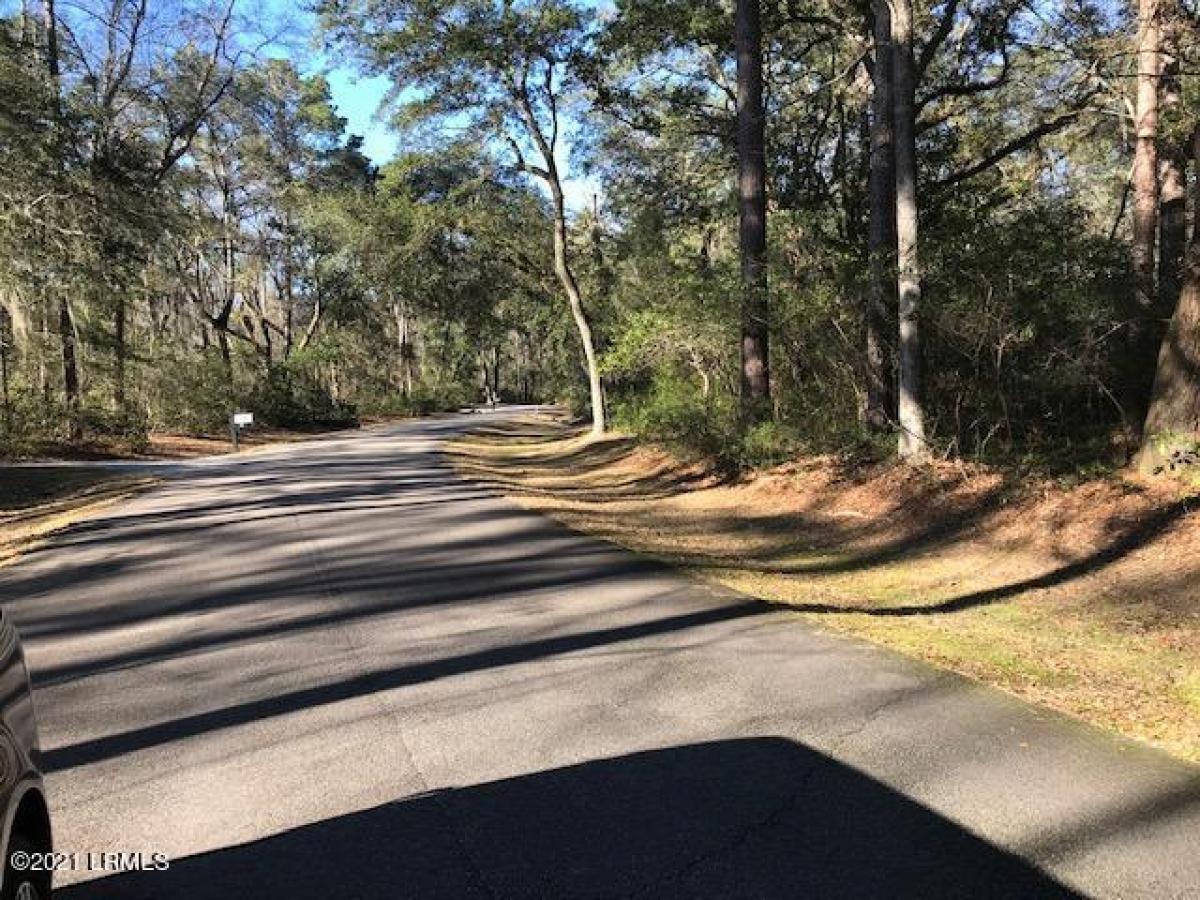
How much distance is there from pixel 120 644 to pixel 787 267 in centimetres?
1218

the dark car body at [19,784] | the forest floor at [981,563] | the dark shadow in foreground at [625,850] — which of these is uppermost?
the dark car body at [19,784]

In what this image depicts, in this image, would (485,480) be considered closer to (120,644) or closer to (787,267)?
(787,267)

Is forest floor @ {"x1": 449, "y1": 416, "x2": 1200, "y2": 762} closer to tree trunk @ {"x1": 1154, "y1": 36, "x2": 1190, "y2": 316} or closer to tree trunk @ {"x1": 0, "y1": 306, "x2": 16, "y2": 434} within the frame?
tree trunk @ {"x1": 1154, "y1": 36, "x2": 1190, "y2": 316}

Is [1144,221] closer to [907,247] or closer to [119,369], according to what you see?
[907,247]

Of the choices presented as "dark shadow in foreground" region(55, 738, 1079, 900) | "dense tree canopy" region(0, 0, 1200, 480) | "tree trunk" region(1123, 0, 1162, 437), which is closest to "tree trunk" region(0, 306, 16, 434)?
"dense tree canopy" region(0, 0, 1200, 480)

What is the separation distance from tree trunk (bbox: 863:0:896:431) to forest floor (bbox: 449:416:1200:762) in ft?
4.16

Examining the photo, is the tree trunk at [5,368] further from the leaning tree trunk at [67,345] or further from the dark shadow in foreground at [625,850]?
the dark shadow in foreground at [625,850]

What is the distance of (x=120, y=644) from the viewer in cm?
720

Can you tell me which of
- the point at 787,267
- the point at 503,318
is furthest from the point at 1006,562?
the point at 503,318

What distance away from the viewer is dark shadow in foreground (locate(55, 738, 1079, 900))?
3.48 m

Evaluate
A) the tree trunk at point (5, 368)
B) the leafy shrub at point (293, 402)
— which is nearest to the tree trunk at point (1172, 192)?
the tree trunk at point (5, 368)

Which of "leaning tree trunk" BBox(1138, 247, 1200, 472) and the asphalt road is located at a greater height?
"leaning tree trunk" BBox(1138, 247, 1200, 472)

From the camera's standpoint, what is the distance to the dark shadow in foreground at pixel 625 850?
11.4ft

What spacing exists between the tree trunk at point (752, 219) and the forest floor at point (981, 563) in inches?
73.9
